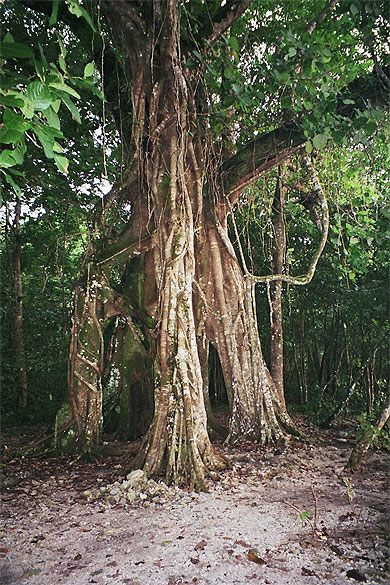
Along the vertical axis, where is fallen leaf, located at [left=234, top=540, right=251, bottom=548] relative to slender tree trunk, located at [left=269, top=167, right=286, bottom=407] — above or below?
below

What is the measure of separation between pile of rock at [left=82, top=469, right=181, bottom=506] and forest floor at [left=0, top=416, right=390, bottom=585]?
40 mm

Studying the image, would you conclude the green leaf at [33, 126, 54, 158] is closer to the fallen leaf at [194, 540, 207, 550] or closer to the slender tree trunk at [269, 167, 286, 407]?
the fallen leaf at [194, 540, 207, 550]

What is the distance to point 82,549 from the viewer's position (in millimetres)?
2721

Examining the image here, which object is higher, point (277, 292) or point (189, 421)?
point (277, 292)

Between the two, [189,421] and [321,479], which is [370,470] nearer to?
[321,479]

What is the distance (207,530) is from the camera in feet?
9.71

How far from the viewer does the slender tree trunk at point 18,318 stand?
761cm

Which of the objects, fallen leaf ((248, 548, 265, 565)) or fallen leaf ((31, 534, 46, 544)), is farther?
fallen leaf ((31, 534, 46, 544))

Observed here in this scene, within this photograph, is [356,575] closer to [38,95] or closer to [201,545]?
[201,545]

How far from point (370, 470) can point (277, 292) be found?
10.2 ft

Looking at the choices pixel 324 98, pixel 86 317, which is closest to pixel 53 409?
pixel 86 317

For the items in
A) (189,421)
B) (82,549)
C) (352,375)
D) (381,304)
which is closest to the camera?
(82,549)

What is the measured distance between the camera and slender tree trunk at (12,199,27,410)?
7.61m

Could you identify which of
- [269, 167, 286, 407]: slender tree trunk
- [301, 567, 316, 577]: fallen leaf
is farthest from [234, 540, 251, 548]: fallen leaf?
[269, 167, 286, 407]: slender tree trunk
